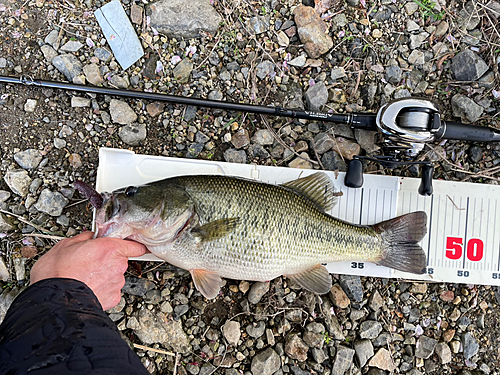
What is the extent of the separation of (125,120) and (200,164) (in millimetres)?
806

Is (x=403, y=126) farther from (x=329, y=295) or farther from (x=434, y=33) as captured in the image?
(x=329, y=295)

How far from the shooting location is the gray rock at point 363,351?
3.09m

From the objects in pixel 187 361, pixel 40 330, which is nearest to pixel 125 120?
pixel 40 330

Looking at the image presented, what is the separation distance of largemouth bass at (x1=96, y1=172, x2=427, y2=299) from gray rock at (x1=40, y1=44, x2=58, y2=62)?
160 cm

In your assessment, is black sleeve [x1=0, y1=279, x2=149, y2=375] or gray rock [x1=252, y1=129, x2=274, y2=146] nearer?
black sleeve [x1=0, y1=279, x2=149, y2=375]

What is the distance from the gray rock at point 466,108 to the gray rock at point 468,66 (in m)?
0.20

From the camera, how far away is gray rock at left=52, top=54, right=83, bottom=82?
3074mm

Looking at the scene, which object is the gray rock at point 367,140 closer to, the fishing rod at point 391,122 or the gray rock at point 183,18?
the fishing rod at point 391,122

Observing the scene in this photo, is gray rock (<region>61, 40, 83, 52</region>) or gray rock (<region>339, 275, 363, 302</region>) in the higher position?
gray rock (<region>61, 40, 83, 52</region>)

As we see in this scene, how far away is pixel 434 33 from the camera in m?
3.33

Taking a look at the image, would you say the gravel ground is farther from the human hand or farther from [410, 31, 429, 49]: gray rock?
the human hand

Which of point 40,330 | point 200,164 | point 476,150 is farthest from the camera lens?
point 476,150

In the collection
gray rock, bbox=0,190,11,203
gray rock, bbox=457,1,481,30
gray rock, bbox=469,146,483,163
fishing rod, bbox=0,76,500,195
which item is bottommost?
gray rock, bbox=0,190,11,203

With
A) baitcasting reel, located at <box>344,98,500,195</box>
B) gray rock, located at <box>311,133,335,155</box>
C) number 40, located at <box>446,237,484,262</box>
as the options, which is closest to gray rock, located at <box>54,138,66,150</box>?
gray rock, located at <box>311,133,335,155</box>
